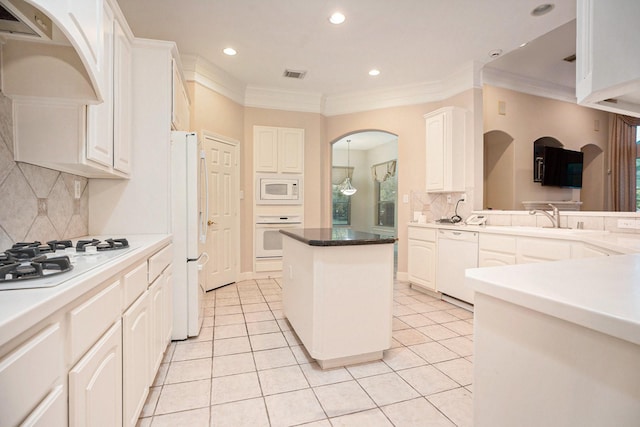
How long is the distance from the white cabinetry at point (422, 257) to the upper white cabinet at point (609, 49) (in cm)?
282

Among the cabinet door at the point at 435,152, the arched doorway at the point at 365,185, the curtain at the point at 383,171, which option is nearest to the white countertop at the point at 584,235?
the cabinet door at the point at 435,152

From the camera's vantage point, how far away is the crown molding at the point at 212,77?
3.62 meters

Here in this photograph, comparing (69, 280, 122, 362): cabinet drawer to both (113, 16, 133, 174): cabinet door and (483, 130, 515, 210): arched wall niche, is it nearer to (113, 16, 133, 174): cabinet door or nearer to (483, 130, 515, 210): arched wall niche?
(113, 16, 133, 174): cabinet door

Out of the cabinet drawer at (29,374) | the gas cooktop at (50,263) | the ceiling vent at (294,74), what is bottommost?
the cabinet drawer at (29,374)

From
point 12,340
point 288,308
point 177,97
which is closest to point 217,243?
point 288,308

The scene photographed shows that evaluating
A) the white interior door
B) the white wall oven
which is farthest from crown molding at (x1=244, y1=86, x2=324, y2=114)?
the white wall oven

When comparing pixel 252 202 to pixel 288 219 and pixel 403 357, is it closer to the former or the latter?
pixel 288 219

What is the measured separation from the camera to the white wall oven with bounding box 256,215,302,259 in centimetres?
458

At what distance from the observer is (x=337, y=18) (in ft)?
9.42

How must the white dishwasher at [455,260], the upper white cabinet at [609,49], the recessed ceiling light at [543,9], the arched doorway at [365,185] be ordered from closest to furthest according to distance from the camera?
1. the upper white cabinet at [609,49]
2. the recessed ceiling light at [543,9]
3. the white dishwasher at [455,260]
4. the arched doorway at [365,185]

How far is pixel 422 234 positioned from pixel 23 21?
375 centimetres

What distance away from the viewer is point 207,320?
295cm

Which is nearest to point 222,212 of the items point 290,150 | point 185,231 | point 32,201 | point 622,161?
point 290,150

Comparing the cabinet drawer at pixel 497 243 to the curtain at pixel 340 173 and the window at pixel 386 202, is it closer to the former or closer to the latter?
the window at pixel 386 202
